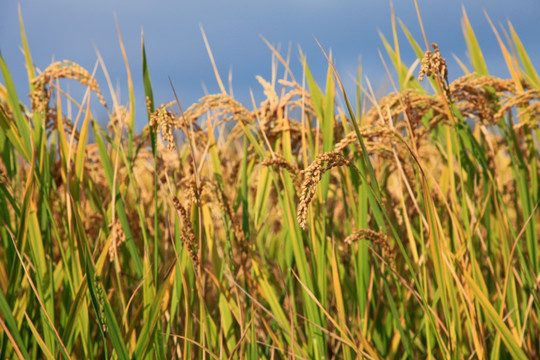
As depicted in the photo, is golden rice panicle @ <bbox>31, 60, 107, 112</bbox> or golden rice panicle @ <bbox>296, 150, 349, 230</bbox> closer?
golden rice panicle @ <bbox>296, 150, 349, 230</bbox>

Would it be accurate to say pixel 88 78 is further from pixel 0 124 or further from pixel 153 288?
pixel 153 288

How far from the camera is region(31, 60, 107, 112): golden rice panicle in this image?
1.53 meters

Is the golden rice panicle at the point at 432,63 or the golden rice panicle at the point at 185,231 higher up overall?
the golden rice panicle at the point at 432,63

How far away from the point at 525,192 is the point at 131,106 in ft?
4.73

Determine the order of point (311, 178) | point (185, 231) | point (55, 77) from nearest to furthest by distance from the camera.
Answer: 1. point (311, 178)
2. point (185, 231)
3. point (55, 77)

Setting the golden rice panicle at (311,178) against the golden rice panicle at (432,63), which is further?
the golden rice panicle at (432,63)

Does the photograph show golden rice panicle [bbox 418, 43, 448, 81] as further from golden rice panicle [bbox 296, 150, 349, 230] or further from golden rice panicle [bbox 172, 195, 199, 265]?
golden rice panicle [bbox 172, 195, 199, 265]

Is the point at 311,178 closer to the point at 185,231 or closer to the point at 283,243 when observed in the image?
the point at 185,231

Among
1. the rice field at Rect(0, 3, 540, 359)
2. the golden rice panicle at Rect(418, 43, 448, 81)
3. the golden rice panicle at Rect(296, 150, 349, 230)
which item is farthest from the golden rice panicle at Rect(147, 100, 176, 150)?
the golden rice panicle at Rect(418, 43, 448, 81)

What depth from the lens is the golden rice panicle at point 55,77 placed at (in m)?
1.53

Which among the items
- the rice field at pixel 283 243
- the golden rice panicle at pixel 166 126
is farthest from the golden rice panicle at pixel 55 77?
the golden rice panicle at pixel 166 126

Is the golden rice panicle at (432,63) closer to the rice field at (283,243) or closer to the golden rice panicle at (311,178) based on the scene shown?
the rice field at (283,243)

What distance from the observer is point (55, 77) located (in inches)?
61.9

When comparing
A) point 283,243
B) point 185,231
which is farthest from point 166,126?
point 283,243
